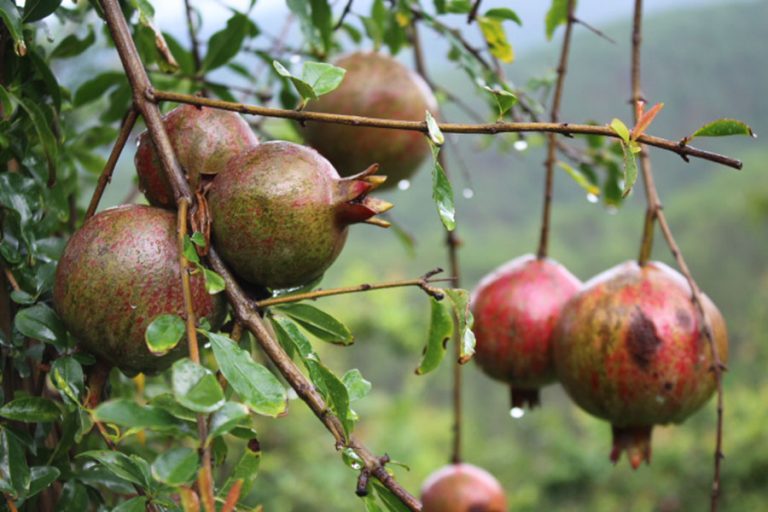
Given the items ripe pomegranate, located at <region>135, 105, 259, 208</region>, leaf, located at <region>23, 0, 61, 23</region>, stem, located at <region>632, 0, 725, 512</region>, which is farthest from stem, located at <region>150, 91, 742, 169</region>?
stem, located at <region>632, 0, 725, 512</region>

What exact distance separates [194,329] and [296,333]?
9 centimetres

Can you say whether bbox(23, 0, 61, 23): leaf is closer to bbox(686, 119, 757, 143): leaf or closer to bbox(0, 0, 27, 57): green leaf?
bbox(0, 0, 27, 57): green leaf

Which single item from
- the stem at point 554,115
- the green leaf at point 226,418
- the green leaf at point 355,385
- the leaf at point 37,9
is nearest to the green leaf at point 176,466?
the green leaf at point 226,418

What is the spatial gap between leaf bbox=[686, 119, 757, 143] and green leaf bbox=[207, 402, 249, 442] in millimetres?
284

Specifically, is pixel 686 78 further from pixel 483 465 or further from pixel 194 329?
pixel 194 329

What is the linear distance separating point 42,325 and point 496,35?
57 centimetres

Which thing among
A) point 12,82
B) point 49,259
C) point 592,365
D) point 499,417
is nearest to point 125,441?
point 49,259

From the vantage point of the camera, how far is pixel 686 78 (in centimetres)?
1445

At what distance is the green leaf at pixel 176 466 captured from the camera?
0.39 m

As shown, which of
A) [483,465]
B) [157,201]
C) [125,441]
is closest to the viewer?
[157,201]

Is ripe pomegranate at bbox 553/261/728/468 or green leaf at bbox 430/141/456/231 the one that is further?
ripe pomegranate at bbox 553/261/728/468

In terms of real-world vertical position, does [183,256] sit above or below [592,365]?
above

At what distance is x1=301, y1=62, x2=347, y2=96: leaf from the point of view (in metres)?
0.53

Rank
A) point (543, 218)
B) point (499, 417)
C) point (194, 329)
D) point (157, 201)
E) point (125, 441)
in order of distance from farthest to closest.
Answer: point (499, 417) < point (543, 218) < point (125, 441) < point (157, 201) < point (194, 329)
